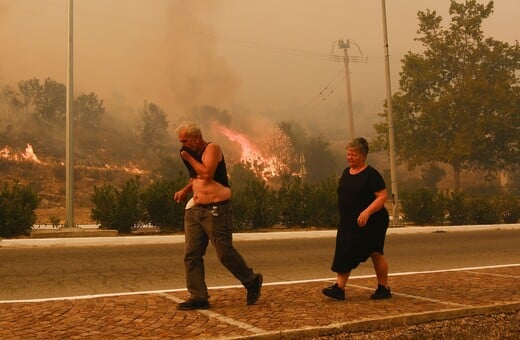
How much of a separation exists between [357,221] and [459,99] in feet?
133

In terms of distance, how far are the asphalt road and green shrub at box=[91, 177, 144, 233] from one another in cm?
320

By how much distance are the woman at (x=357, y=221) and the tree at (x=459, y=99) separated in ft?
125

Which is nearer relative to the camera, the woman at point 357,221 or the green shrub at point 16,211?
the woman at point 357,221

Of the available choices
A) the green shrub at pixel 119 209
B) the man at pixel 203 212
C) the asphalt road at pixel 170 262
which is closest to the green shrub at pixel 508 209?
the asphalt road at pixel 170 262

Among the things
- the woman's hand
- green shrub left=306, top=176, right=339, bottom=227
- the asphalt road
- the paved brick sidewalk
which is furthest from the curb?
green shrub left=306, top=176, right=339, bottom=227

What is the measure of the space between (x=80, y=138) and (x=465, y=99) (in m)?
71.1

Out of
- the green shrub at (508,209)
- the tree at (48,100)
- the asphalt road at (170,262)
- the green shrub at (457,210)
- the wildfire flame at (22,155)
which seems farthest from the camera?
the tree at (48,100)

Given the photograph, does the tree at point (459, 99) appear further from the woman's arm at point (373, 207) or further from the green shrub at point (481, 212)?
the woman's arm at point (373, 207)

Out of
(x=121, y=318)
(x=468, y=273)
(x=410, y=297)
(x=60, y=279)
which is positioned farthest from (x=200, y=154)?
(x=468, y=273)

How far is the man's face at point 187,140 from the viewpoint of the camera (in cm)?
527

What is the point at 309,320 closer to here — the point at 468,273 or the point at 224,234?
the point at 224,234

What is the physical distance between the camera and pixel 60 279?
802 centimetres

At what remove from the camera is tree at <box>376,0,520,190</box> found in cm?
4225

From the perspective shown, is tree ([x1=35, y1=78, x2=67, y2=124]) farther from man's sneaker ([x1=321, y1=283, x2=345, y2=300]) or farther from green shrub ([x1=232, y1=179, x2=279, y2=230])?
man's sneaker ([x1=321, y1=283, x2=345, y2=300])
